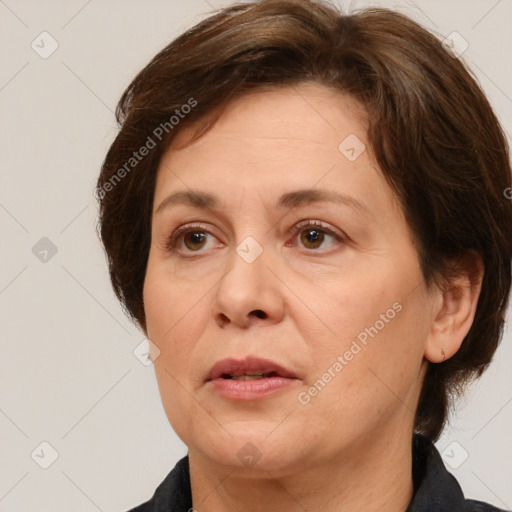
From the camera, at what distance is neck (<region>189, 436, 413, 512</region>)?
2721 millimetres

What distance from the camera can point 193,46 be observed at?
290 centimetres

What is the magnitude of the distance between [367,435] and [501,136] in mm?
854

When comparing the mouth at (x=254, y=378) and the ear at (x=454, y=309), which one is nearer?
the mouth at (x=254, y=378)

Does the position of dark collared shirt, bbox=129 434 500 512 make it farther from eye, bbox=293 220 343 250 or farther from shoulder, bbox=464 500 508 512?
eye, bbox=293 220 343 250

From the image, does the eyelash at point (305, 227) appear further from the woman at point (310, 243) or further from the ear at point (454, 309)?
the ear at point (454, 309)

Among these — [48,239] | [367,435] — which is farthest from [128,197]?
[48,239]

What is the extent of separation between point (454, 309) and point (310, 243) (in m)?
0.46

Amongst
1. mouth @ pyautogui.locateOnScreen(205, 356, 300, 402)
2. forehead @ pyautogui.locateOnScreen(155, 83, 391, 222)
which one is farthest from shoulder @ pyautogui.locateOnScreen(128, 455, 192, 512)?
forehead @ pyautogui.locateOnScreen(155, 83, 391, 222)

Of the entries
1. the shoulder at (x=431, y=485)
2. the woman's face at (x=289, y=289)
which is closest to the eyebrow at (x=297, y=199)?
the woman's face at (x=289, y=289)

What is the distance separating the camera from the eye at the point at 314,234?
268cm

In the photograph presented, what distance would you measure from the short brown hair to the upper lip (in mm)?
473

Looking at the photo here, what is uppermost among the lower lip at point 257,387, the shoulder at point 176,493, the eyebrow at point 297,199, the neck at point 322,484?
the eyebrow at point 297,199

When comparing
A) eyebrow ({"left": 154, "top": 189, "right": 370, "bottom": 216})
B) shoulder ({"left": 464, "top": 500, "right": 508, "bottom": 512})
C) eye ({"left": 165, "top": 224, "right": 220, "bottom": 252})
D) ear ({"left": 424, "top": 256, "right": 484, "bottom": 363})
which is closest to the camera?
eyebrow ({"left": 154, "top": 189, "right": 370, "bottom": 216})

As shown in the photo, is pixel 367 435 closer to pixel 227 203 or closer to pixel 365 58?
pixel 227 203
